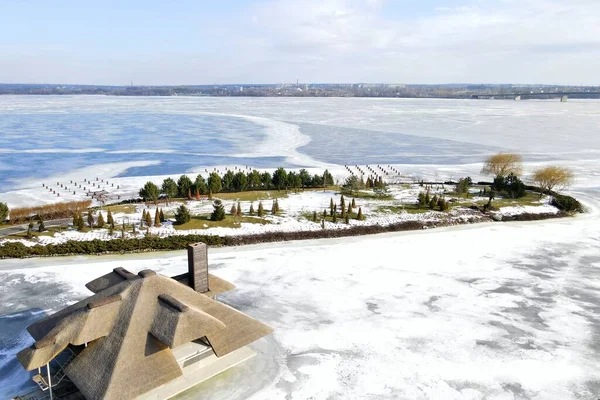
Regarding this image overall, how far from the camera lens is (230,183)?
114 ft

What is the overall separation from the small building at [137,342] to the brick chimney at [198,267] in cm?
101

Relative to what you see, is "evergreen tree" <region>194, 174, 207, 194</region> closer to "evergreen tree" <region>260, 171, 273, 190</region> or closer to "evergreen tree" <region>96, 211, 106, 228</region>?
"evergreen tree" <region>260, 171, 273, 190</region>

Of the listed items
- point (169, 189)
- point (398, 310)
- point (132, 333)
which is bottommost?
point (398, 310)

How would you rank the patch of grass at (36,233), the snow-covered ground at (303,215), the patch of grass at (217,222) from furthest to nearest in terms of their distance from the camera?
the patch of grass at (217,222)
the snow-covered ground at (303,215)
the patch of grass at (36,233)

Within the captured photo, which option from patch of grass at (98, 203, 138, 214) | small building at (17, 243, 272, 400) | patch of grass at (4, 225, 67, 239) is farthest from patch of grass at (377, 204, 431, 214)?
patch of grass at (4, 225, 67, 239)

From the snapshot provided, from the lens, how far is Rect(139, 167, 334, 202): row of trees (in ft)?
104

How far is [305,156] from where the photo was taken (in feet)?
169

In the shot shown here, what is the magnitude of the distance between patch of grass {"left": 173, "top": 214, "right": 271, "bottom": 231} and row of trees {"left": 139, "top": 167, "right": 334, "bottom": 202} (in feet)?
17.3

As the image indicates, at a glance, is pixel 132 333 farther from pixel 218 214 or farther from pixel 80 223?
pixel 80 223

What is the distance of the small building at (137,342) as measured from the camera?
36.2ft

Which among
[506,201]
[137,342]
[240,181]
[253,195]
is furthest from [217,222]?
[506,201]

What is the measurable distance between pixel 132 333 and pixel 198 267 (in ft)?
10.8

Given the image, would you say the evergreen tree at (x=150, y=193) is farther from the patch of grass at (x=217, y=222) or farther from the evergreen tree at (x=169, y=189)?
the patch of grass at (x=217, y=222)

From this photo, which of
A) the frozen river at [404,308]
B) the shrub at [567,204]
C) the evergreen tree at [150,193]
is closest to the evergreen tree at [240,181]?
the evergreen tree at [150,193]
